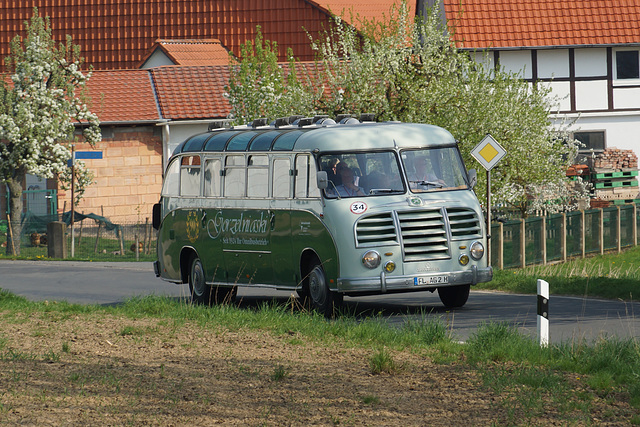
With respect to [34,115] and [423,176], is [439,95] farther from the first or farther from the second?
[34,115]

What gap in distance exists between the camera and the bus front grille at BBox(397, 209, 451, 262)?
48.0 ft

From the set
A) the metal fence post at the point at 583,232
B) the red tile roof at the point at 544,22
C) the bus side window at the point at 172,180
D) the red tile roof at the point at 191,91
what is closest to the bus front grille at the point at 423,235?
the bus side window at the point at 172,180

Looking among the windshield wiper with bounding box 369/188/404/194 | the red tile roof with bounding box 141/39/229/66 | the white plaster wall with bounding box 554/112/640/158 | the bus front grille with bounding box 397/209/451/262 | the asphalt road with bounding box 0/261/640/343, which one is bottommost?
the asphalt road with bounding box 0/261/640/343

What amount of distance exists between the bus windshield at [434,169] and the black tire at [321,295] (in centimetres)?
173

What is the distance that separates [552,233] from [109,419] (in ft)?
72.0

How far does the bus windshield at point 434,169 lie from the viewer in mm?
15266

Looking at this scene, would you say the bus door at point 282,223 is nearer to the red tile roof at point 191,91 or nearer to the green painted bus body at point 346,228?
the green painted bus body at point 346,228

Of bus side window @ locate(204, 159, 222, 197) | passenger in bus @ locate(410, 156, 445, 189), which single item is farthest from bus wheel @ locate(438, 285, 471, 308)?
bus side window @ locate(204, 159, 222, 197)

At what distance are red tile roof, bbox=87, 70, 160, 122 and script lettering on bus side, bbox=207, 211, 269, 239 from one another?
24078 mm

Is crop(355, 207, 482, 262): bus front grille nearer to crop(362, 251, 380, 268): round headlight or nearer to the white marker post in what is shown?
crop(362, 251, 380, 268): round headlight

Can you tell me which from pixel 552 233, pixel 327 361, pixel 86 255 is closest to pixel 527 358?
pixel 327 361

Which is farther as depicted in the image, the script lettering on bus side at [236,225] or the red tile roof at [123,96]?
the red tile roof at [123,96]

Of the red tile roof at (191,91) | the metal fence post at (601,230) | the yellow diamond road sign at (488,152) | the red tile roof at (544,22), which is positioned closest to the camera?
the yellow diamond road sign at (488,152)

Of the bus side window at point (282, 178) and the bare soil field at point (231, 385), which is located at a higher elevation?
the bus side window at point (282, 178)
